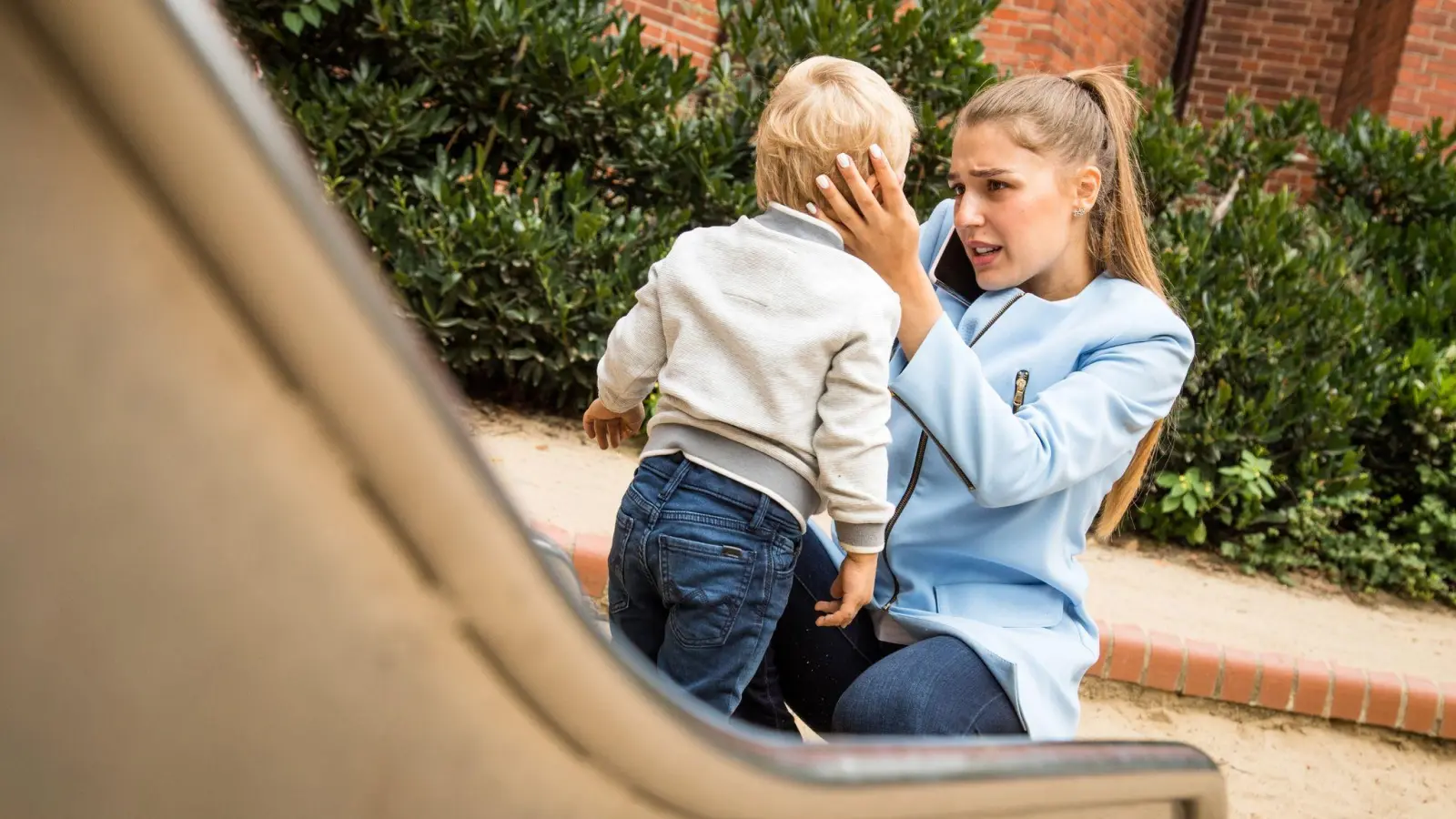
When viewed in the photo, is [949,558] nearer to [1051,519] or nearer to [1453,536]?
[1051,519]

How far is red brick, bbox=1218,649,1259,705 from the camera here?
12.9 ft

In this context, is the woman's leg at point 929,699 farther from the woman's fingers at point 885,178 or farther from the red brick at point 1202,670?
the red brick at point 1202,670

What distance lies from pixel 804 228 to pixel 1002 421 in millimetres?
427

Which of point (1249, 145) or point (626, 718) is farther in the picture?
point (1249, 145)

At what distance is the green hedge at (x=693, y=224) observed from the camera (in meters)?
4.61

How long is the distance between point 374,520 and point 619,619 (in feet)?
4.27

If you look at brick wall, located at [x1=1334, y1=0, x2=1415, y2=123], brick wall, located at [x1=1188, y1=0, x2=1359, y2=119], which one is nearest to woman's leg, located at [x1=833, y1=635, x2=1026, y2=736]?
brick wall, located at [x1=1334, y1=0, x2=1415, y2=123]

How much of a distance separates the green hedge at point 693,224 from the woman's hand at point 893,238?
3.05 m

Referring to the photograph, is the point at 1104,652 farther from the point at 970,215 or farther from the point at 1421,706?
the point at 970,215

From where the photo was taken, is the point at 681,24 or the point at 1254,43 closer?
the point at 681,24

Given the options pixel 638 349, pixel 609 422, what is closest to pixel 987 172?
pixel 638 349

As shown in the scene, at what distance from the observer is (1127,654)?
389 cm

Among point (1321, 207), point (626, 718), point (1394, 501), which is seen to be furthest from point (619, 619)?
point (1321, 207)

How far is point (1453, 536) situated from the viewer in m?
4.93
